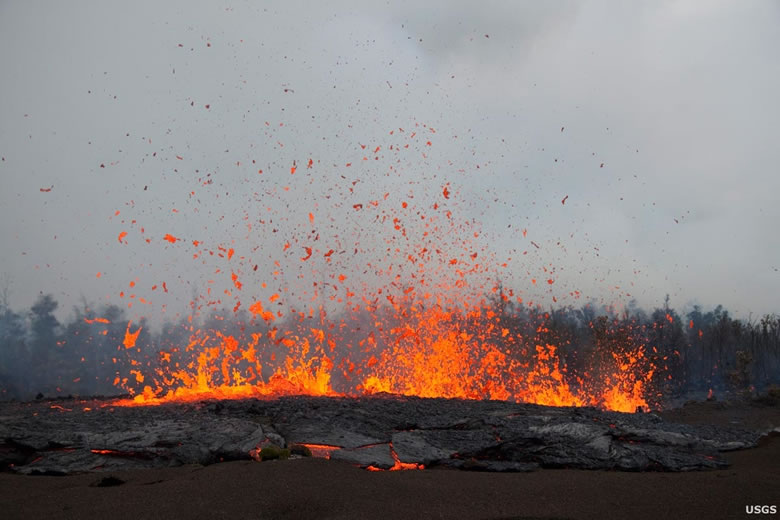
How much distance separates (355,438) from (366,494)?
2.75 m

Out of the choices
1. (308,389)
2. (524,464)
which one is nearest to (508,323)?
(308,389)

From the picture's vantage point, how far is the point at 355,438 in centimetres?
822

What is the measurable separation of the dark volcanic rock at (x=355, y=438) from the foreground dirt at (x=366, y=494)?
602 mm

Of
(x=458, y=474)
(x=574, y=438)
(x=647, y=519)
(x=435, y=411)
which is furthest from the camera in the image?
(x=435, y=411)

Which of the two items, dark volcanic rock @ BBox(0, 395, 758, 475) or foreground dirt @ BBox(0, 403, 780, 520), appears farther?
dark volcanic rock @ BBox(0, 395, 758, 475)

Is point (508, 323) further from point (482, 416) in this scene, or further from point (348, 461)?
point (348, 461)

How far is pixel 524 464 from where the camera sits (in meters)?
7.35

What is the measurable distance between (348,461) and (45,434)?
15.7 ft

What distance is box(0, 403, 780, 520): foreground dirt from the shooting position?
199 inches

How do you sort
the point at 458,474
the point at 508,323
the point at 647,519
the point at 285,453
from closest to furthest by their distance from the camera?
the point at 647,519 → the point at 458,474 → the point at 285,453 → the point at 508,323

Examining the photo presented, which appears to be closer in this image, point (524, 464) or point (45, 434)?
point (524, 464)

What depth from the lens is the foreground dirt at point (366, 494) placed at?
506cm

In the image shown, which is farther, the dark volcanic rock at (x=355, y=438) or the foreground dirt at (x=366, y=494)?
the dark volcanic rock at (x=355, y=438)

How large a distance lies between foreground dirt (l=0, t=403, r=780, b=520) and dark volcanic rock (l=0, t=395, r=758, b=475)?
0.60 m
